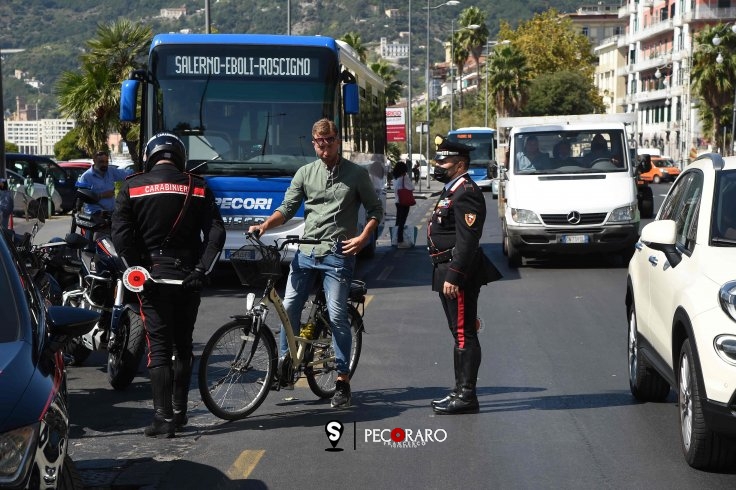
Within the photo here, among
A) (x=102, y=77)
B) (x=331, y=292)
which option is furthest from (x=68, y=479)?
(x=102, y=77)

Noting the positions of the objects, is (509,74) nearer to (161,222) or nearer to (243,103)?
(243,103)

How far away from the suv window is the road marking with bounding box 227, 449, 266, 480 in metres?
2.81

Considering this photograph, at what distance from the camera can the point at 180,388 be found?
7.45m

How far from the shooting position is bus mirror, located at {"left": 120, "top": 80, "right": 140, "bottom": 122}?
50.3ft

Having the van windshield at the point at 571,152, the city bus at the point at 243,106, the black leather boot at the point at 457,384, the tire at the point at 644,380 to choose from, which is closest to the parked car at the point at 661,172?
the van windshield at the point at 571,152

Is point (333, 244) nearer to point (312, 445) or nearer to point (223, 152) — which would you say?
point (312, 445)

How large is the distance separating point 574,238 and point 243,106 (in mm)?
5572

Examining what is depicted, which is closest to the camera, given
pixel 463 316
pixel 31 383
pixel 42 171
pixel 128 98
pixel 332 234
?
pixel 31 383

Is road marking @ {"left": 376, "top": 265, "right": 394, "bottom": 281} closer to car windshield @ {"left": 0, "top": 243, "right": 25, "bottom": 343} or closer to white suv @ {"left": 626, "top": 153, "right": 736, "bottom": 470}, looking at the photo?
white suv @ {"left": 626, "top": 153, "right": 736, "bottom": 470}

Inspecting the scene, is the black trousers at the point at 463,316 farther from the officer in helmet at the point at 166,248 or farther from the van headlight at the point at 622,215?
the van headlight at the point at 622,215

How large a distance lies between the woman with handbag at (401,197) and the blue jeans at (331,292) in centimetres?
1490

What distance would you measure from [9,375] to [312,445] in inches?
117

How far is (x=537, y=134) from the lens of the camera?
19672 millimetres

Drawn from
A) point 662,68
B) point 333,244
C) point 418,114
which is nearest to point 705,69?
point 662,68
